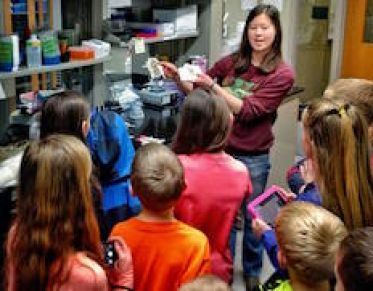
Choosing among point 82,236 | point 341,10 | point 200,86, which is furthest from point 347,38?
point 82,236

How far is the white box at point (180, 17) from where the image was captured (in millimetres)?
3346

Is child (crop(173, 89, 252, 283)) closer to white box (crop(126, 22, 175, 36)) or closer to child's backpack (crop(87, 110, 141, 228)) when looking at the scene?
child's backpack (crop(87, 110, 141, 228))

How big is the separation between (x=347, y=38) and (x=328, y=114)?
14.7ft

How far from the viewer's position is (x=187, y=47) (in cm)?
361

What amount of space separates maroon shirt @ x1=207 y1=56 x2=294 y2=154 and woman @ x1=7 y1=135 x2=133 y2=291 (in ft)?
4.15

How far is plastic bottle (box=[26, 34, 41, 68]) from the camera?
7.78ft

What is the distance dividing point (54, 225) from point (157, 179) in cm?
43

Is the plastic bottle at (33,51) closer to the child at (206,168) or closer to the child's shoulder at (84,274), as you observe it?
the child at (206,168)

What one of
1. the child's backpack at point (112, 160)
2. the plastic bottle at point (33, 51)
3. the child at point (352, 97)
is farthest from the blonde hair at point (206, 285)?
the plastic bottle at point (33, 51)

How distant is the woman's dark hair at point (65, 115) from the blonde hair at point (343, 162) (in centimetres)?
81

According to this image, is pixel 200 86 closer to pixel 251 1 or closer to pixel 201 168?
pixel 201 168

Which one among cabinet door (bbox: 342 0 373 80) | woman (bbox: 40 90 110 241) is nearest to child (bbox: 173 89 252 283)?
woman (bbox: 40 90 110 241)

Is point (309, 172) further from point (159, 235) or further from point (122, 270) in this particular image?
point (122, 270)

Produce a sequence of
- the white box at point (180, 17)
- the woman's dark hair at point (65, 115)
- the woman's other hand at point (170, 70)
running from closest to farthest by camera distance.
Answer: the woman's dark hair at point (65, 115)
the woman's other hand at point (170, 70)
the white box at point (180, 17)
